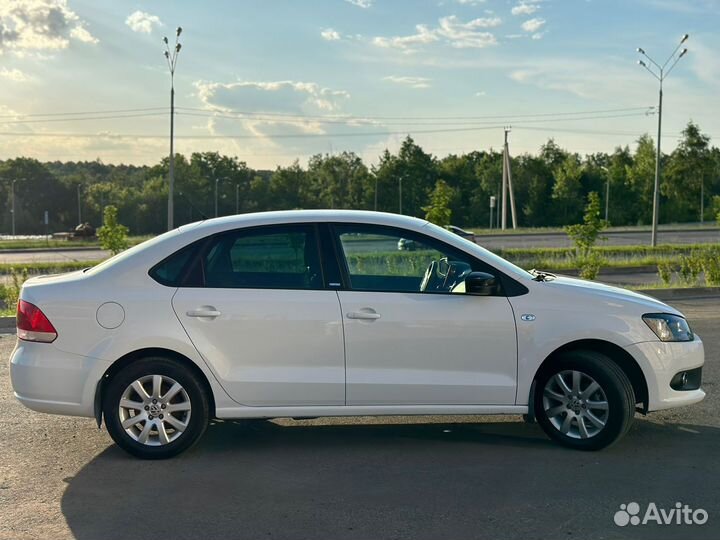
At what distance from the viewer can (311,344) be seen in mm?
5422

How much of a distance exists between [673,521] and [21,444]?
449 cm

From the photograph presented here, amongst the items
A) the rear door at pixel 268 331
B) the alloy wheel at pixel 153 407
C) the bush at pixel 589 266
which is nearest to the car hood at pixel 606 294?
the rear door at pixel 268 331

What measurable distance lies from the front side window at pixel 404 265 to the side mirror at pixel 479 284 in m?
0.10

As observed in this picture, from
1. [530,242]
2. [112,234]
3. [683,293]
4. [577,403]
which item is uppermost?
[112,234]

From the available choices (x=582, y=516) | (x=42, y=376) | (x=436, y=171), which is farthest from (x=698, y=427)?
(x=436, y=171)

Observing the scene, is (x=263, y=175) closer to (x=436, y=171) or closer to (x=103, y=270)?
(x=436, y=171)

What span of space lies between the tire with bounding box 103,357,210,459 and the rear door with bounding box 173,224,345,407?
236 mm

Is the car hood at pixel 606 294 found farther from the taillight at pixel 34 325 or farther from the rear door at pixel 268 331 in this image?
the taillight at pixel 34 325

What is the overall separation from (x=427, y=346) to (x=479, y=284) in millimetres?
553

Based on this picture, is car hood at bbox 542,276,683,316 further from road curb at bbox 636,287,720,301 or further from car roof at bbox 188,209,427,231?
road curb at bbox 636,287,720,301

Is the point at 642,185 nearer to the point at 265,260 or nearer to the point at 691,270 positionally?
the point at 691,270

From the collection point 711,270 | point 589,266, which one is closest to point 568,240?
point 589,266

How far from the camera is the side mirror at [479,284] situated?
214 inches

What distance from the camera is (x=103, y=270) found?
5551mm
